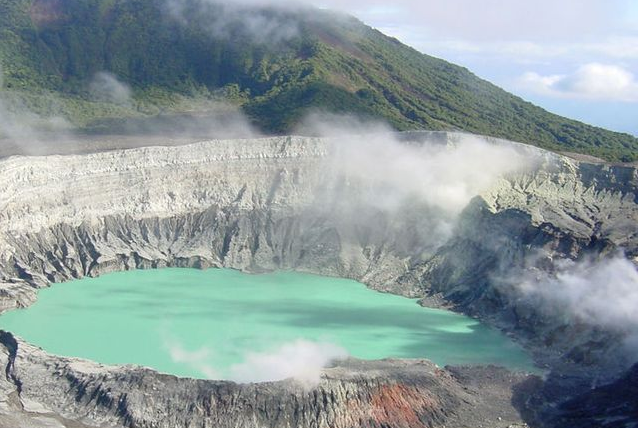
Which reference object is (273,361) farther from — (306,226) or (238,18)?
(238,18)

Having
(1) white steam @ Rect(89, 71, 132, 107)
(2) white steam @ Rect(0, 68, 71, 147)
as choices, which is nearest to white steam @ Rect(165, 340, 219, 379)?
(2) white steam @ Rect(0, 68, 71, 147)

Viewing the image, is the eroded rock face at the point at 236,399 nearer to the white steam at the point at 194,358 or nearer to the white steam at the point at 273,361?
the white steam at the point at 273,361

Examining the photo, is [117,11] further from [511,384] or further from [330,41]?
[511,384]

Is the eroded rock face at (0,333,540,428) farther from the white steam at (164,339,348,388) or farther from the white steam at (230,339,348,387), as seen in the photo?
the white steam at (164,339,348,388)

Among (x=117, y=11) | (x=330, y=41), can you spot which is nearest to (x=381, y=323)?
(x=330, y=41)

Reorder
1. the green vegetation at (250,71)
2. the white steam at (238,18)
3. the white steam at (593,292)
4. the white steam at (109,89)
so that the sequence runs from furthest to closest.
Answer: the white steam at (238,18)
the white steam at (109,89)
the green vegetation at (250,71)
the white steam at (593,292)

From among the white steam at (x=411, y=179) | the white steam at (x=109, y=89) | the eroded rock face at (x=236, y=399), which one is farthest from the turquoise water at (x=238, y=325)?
the white steam at (x=109, y=89)

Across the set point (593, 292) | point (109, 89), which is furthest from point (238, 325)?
point (109, 89)
